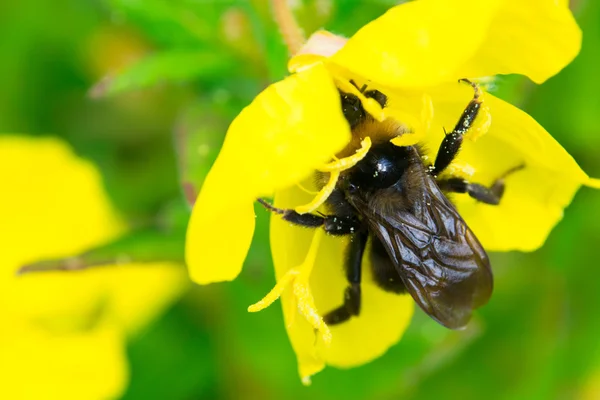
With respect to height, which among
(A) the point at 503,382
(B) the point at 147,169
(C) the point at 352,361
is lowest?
(A) the point at 503,382

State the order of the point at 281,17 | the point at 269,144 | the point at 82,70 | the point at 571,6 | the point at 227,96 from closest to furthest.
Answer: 1. the point at 269,144
2. the point at 281,17
3. the point at 571,6
4. the point at 227,96
5. the point at 82,70

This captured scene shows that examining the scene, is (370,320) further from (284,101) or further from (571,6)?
(571,6)

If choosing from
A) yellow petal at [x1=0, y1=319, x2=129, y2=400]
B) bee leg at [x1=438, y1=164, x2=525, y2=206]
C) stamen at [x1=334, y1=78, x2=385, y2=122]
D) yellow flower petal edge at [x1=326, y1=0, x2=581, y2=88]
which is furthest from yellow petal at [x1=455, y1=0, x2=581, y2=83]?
yellow petal at [x1=0, y1=319, x2=129, y2=400]

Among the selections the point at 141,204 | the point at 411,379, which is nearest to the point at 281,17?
the point at 411,379

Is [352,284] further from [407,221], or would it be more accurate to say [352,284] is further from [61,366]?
[61,366]

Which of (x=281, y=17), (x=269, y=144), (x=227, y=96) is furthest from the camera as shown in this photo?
(x=227, y=96)

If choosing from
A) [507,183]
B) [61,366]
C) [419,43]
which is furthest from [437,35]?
[61,366]

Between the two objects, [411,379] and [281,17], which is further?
[411,379]
